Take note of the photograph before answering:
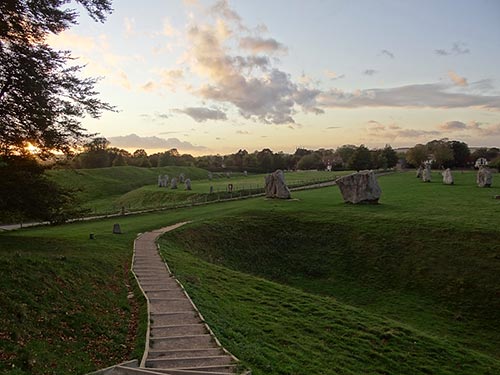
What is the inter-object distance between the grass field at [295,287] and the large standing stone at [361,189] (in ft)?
6.16

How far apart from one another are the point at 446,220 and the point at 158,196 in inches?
1636

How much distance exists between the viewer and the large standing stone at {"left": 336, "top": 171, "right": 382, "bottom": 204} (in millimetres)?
43656

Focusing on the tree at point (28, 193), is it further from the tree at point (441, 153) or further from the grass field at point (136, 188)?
the tree at point (441, 153)

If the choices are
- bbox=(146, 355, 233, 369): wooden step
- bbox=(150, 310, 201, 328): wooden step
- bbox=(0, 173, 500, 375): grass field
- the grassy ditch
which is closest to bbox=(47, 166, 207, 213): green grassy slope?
bbox=(0, 173, 500, 375): grass field

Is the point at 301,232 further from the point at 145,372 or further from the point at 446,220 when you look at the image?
the point at 145,372

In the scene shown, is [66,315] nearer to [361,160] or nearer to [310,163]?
[361,160]

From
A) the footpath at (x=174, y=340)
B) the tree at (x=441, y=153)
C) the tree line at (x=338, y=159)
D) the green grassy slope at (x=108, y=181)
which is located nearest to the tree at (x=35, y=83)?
the footpath at (x=174, y=340)

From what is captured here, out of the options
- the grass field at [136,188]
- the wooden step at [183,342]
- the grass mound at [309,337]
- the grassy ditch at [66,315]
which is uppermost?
the grass field at [136,188]

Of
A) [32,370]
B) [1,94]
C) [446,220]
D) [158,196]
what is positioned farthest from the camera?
[158,196]

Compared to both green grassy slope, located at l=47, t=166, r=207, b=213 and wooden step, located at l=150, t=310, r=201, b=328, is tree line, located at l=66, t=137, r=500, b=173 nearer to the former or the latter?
green grassy slope, located at l=47, t=166, r=207, b=213

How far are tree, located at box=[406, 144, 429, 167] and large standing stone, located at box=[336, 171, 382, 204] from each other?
87015mm

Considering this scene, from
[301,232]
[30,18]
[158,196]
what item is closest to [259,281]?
[301,232]

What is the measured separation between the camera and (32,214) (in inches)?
914

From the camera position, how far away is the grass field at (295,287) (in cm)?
1223
